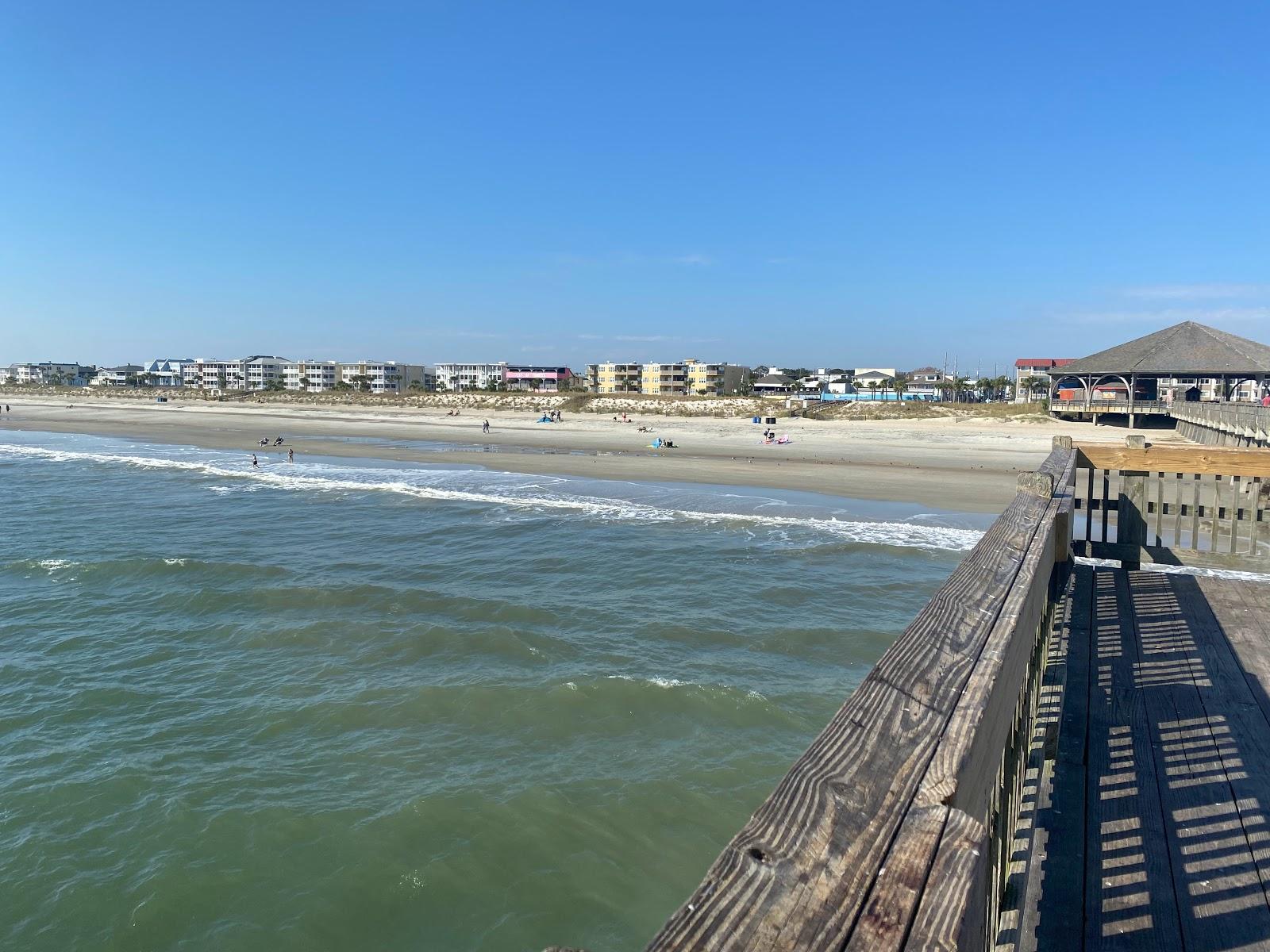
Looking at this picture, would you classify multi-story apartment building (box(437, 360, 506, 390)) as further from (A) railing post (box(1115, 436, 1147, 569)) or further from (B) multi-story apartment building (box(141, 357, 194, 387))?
(A) railing post (box(1115, 436, 1147, 569))

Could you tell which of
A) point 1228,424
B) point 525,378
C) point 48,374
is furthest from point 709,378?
point 48,374

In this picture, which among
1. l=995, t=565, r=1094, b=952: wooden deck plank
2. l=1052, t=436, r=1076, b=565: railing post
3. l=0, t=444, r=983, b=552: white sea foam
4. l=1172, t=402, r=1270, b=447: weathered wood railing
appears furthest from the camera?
l=0, t=444, r=983, b=552: white sea foam

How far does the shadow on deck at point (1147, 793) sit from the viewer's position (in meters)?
2.88

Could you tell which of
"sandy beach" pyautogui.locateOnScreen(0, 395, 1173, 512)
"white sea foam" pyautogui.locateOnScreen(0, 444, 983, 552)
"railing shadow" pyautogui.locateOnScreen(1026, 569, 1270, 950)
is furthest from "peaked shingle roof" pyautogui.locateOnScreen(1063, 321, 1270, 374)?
"railing shadow" pyautogui.locateOnScreen(1026, 569, 1270, 950)

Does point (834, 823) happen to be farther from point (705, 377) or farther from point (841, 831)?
point (705, 377)

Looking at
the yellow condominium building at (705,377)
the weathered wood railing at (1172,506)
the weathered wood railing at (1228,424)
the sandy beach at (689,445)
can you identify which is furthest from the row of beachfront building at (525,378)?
the weathered wood railing at (1172,506)

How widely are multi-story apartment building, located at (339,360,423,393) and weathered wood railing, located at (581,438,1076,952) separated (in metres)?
151

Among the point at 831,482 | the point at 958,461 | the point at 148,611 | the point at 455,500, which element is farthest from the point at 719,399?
the point at 148,611

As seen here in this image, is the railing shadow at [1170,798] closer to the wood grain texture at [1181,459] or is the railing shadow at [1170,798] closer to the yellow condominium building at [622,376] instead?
the wood grain texture at [1181,459]

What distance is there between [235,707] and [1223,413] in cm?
2411

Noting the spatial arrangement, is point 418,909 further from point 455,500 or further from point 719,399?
point 719,399

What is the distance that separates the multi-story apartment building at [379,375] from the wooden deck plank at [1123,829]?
14870cm

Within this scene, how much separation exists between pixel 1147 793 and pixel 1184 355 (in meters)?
48.2

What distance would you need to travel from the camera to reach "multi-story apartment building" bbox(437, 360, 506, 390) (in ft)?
489
